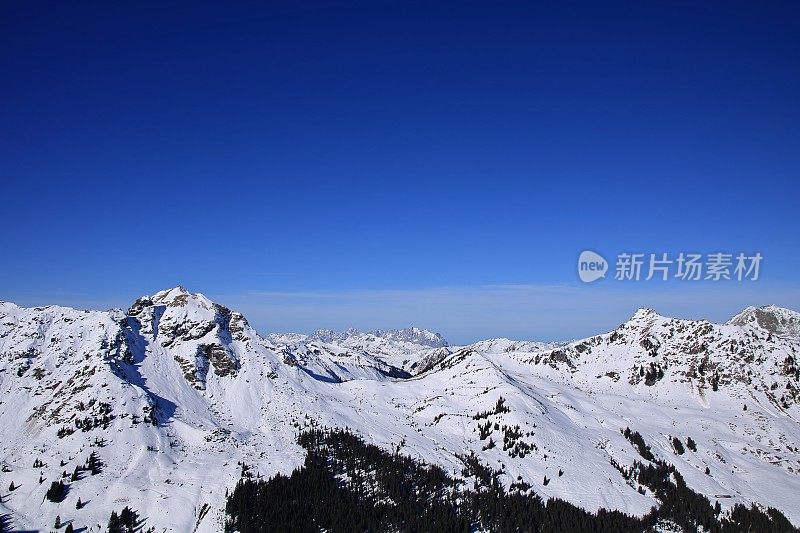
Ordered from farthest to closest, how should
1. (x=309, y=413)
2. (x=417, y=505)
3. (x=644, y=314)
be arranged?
1. (x=644, y=314)
2. (x=309, y=413)
3. (x=417, y=505)

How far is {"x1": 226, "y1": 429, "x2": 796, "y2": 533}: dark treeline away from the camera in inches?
2461

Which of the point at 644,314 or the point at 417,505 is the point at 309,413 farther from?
the point at 644,314

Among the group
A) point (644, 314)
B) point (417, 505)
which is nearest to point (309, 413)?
point (417, 505)

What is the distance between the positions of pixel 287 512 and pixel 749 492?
280 feet

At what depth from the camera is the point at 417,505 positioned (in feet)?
222

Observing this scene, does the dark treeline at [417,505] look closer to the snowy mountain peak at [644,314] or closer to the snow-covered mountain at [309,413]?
the snow-covered mountain at [309,413]

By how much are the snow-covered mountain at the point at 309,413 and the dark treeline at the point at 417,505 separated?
150 inches

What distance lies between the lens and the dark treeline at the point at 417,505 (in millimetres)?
62500

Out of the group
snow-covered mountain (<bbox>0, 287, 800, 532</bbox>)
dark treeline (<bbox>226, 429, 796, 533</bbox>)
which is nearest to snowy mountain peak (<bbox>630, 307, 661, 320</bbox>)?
snow-covered mountain (<bbox>0, 287, 800, 532</bbox>)

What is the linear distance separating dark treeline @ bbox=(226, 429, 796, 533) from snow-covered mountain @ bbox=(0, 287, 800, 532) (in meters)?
3.80

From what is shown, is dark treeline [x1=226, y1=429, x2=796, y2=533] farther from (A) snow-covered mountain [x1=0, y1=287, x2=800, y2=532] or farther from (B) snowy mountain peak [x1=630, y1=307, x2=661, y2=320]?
(B) snowy mountain peak [x1=630, y1=307, x2=661, y2=320]

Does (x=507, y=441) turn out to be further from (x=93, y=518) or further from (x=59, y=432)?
(x=59, y=432)

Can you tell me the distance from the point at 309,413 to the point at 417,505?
44.5 metres

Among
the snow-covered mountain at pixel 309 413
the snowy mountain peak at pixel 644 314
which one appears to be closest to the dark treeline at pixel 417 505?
the snow-covered mountain at pixel 309 413
